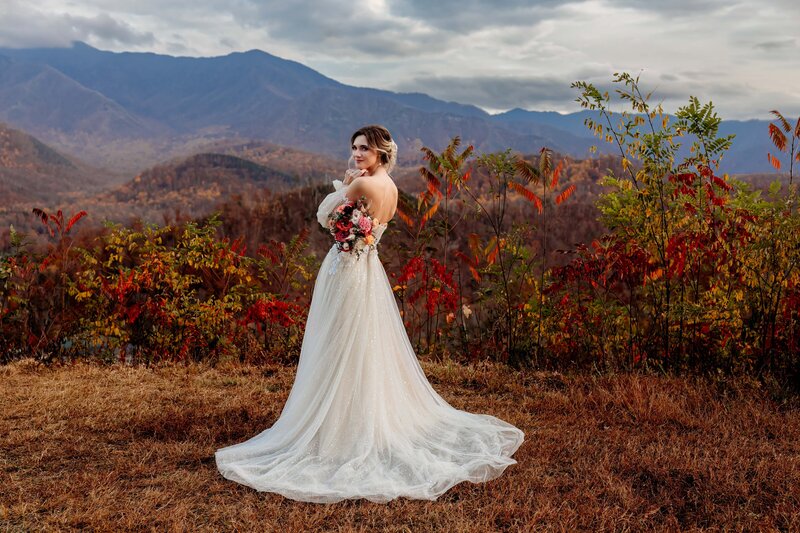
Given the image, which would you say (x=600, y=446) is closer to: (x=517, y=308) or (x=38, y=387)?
(x=517, y=308)

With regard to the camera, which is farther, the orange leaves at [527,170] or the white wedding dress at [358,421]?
the orange leaves at [527,170]

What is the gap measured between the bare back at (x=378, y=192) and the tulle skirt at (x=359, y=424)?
0.32 m

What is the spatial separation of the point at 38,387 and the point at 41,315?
1839 millimetres

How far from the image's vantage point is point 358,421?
14.0 ft

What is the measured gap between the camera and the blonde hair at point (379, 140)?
4.31 meters

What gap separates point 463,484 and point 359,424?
793mm

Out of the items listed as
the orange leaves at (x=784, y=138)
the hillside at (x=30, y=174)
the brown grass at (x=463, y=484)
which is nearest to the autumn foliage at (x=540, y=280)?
the orange leaves at (x=784, y=138)

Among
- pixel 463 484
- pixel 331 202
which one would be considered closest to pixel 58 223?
pixel 331 202

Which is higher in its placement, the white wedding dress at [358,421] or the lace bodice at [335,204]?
the lace bodice at [335,204]

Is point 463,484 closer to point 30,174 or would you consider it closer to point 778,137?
point 778,137

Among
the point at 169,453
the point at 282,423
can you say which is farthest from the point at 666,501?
the point at 169,453

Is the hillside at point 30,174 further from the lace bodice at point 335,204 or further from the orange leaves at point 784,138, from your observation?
the orange leaves at point 784,138

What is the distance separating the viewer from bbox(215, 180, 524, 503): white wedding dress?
3.99 meters

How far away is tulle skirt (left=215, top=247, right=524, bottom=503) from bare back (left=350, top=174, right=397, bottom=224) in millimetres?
319
